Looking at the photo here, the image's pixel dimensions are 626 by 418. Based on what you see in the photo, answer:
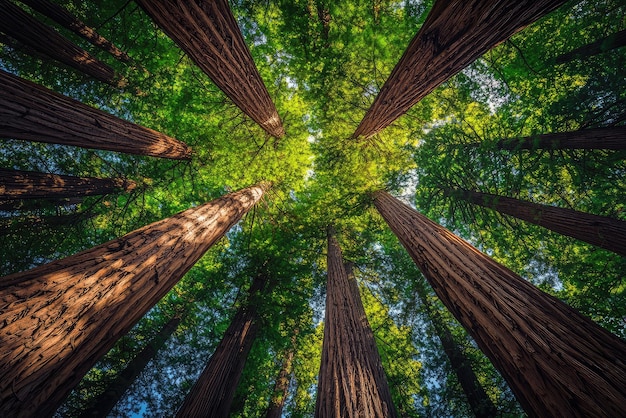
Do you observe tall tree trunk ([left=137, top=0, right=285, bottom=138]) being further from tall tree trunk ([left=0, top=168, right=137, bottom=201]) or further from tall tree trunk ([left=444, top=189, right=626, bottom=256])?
tall tree trunk ([left=0, top=168, right=137, bottom=201])

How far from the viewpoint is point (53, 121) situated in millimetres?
2750

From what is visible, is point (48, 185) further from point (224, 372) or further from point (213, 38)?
point (213, 38)

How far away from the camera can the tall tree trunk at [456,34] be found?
1.64 m

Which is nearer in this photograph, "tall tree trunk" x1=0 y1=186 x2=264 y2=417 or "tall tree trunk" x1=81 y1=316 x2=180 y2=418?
"tall tree trunk" x1=0 y1=186 x2=264 y2=417

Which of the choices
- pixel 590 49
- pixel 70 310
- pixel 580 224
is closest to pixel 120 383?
pixel 70 310

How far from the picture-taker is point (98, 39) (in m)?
5.84

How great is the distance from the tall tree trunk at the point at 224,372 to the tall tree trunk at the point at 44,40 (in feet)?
21.7

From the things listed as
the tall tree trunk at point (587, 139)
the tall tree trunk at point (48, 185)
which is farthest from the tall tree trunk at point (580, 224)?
the tall tree trunk at point (48, 185)

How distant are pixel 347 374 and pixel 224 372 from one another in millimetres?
2996

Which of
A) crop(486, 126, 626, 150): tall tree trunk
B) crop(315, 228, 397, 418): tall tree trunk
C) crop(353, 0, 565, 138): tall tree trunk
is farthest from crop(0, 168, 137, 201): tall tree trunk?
crop(486, 126, 626, 150): tall tree trunk

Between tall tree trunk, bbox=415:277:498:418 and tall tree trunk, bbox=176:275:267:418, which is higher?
tall tree trunk, bbox=176:275:267:418

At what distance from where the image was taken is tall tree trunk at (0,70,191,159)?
2.40 metres

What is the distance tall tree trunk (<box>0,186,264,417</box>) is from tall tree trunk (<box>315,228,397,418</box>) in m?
2.16

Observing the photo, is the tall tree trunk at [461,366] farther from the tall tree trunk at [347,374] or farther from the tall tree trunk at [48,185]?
the tall tree trunk at [48,185]
